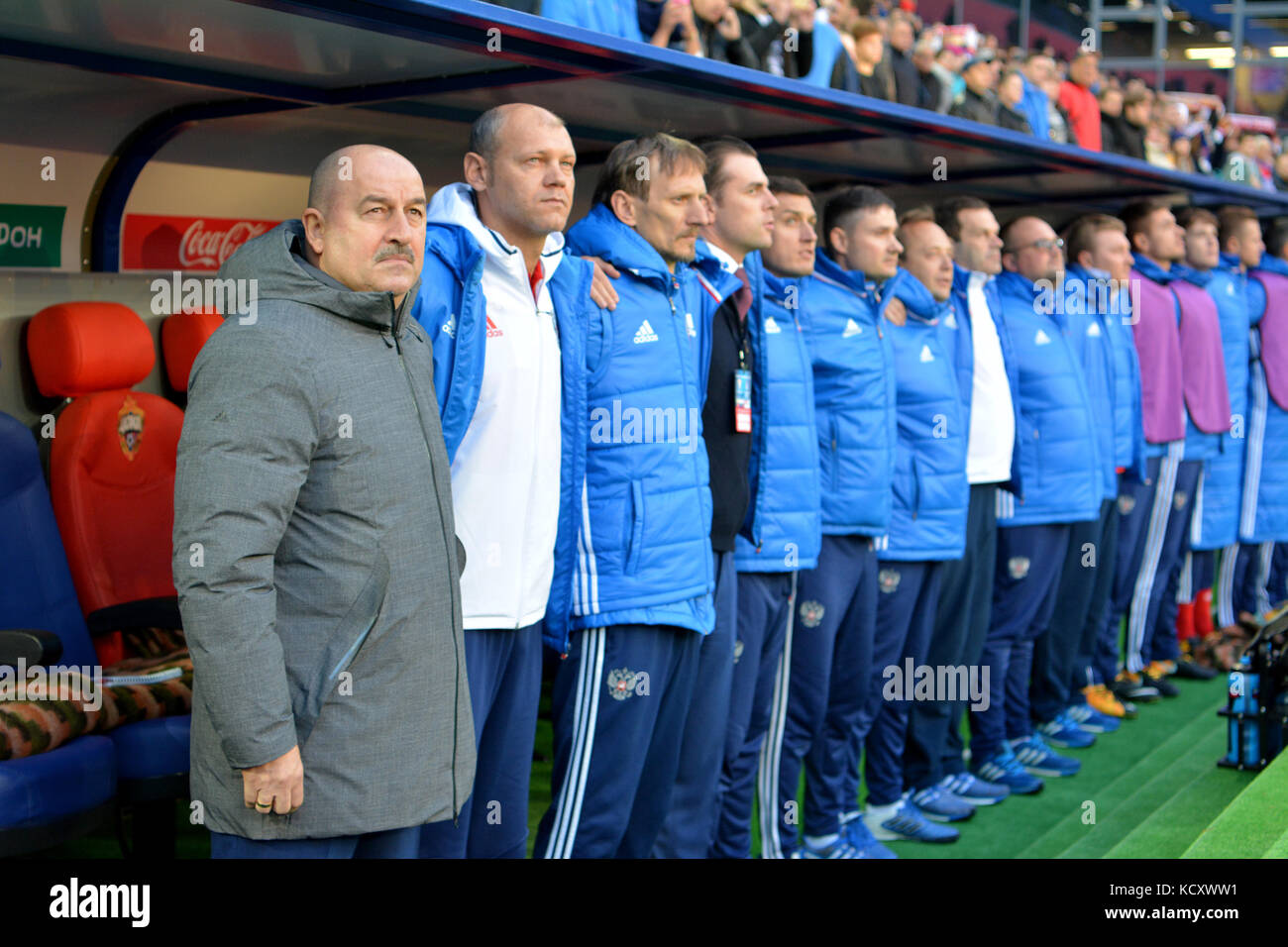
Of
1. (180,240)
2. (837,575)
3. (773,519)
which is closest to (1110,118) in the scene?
(837,575)

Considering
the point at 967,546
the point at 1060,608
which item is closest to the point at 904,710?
the point at 967,546

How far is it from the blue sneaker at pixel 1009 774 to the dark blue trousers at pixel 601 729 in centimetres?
211

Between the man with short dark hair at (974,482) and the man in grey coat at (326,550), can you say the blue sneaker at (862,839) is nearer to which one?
the man with short dark hair at (974,482)

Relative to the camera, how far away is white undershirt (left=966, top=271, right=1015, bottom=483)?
4543 mm

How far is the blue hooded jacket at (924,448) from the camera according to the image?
13.3ft

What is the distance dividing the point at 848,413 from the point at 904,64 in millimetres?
2899

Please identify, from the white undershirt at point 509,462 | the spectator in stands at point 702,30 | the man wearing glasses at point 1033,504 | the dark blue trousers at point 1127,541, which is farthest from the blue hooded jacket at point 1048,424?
the white undershirt at point 509,462

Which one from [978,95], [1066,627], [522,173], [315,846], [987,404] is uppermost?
[978,95]

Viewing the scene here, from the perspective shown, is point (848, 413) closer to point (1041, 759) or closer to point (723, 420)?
point (723, 420)

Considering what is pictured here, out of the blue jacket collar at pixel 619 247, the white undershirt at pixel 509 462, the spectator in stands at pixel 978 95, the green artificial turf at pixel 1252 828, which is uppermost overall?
the spectator in stands at pixel 978 95

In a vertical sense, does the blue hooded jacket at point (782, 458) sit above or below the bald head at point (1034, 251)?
below

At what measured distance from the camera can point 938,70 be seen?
6.38 m

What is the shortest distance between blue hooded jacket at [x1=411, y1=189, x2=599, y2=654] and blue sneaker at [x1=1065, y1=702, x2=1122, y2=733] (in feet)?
10.7

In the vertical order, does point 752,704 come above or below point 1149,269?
below
